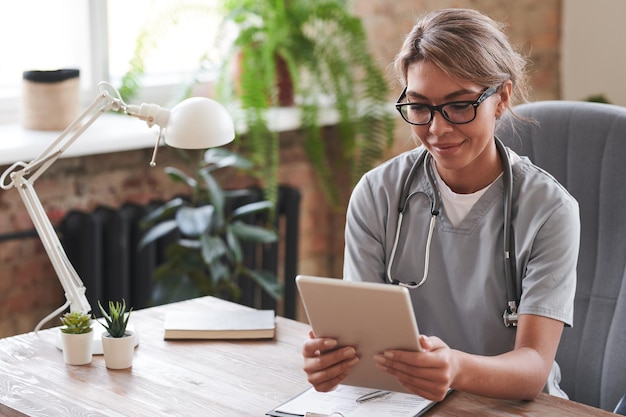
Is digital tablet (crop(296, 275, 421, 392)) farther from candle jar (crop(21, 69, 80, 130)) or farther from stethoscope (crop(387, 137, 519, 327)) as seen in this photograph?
candle jar (crop(21, 69, 80, 130))

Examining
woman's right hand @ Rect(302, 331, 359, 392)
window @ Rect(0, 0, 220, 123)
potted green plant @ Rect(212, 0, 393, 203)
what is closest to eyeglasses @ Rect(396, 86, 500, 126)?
woman's right hand @ Rect(302, 331, 359, 392)

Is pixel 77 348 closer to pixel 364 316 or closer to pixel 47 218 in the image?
pixel 47 218

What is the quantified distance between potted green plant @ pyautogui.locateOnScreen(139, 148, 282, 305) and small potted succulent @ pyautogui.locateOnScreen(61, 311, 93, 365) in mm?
1004

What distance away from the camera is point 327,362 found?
156 centimetres

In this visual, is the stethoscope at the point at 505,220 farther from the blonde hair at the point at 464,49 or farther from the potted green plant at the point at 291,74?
the potted green plant at the point at 291,74

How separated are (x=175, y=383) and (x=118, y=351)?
0.45ft

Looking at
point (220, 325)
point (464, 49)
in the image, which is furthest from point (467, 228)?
point (220, 325)

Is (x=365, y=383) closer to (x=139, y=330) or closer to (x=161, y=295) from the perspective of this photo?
(x=139, y=330)

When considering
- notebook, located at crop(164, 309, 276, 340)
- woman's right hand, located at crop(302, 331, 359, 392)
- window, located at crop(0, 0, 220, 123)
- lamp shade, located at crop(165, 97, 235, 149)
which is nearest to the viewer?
woman's right hand, located at crop(302, 331, 359, 392)

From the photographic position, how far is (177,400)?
1.67 m

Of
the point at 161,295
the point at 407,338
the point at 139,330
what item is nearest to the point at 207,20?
the point at 161,295

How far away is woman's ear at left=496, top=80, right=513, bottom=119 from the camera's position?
1.81m

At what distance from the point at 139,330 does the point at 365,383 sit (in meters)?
0.63

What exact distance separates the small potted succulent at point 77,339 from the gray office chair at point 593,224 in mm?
998
